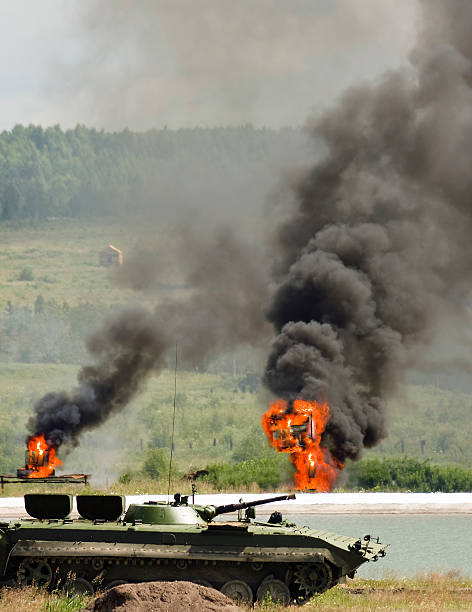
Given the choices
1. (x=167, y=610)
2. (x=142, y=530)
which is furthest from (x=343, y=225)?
(x=167, y=610)

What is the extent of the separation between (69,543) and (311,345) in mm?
33888

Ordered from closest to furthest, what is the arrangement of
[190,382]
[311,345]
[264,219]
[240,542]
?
[240,542] < [311,345] < [264,219] < [190,382]

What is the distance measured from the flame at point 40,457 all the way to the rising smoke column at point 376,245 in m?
12.2

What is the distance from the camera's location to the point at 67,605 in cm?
2014

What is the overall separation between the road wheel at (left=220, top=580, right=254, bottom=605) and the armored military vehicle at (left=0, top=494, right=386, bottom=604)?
0.07 ft

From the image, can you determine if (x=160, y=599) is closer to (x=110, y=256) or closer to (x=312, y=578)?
(x=312, y=578)

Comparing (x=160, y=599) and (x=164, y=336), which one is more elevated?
(x=164, y=336)

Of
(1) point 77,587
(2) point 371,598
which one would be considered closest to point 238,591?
(2) point 371,598

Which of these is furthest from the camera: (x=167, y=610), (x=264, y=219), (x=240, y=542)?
(x=264, y=219)

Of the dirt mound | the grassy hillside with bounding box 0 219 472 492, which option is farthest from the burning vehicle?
the dirt mound

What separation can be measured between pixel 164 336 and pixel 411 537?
27008 mm

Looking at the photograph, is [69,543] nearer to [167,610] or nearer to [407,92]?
[167,610]

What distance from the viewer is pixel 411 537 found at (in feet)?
121

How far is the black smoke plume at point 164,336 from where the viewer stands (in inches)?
2187
